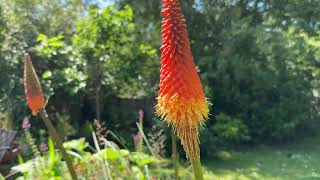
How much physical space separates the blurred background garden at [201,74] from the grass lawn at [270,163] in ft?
0.09

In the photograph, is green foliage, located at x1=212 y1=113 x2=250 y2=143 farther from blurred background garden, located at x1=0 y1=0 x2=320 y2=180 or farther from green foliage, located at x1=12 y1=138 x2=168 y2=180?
green foliage, located at x1=12 y1=138 x2=168 y2=180

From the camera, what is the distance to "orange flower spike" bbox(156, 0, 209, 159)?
1.53 metres

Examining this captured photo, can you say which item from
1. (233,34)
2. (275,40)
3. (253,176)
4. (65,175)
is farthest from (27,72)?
(275,40)

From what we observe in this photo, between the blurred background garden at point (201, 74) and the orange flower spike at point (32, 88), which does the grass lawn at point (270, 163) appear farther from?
the orange flower spike at point (32, 88)

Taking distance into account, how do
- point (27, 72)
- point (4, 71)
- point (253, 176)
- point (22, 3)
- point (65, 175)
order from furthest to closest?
point (22, 3), point (4, 71), point (253, 176), point (65, 175), point (27, 72)

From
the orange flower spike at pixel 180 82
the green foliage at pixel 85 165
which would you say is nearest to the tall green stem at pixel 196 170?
the orange flower spike at pixel 180 82

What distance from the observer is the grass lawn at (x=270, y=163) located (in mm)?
7797

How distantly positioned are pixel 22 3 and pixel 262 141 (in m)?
7.10

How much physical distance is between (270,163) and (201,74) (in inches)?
98.9

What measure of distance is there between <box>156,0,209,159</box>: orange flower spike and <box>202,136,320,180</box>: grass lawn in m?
5.33

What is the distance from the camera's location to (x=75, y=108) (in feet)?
35.4

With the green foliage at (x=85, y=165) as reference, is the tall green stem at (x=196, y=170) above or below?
above

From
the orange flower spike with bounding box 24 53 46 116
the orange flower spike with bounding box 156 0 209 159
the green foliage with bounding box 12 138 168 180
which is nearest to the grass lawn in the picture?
the green foliage with bounding box 12 138 168 180

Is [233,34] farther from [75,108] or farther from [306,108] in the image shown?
[75,108]
